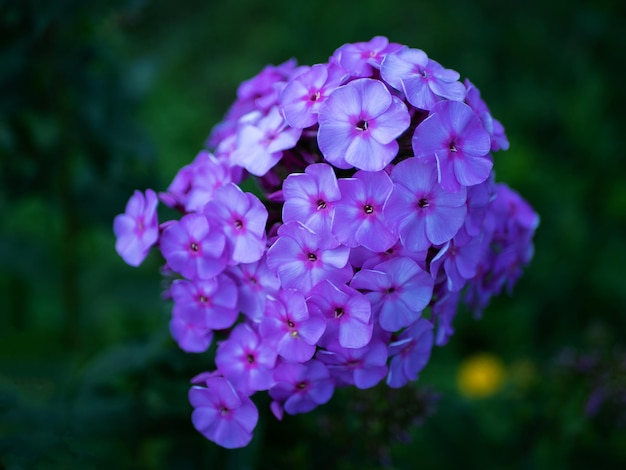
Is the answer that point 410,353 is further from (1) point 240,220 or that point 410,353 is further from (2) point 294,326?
(1) point 240,220

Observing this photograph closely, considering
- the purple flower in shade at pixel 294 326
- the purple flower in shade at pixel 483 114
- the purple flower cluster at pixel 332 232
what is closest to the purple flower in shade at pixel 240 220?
the purple flower cluster at pixel 332 232

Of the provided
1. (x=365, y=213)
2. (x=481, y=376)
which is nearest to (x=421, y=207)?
(x=365, y=213)

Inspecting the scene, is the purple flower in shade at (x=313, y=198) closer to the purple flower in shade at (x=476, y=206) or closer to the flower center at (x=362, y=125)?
the flower center at (x=362, y=125)

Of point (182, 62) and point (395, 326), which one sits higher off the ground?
point (182, 62)

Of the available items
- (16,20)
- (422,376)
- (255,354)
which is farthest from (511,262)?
(16,20)

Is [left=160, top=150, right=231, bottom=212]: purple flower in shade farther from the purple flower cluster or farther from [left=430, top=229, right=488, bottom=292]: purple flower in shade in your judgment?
[left=430, top=229, right=488, bottom=292]: purple flower in shade

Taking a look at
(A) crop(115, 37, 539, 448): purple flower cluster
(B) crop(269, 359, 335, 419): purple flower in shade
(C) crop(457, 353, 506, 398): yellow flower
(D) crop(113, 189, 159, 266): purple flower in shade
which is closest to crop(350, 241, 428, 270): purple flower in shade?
(A) crop(115, 37, 539, 448): purple flower cluster

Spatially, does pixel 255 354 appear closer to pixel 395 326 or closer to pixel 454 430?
pixel 395 326
